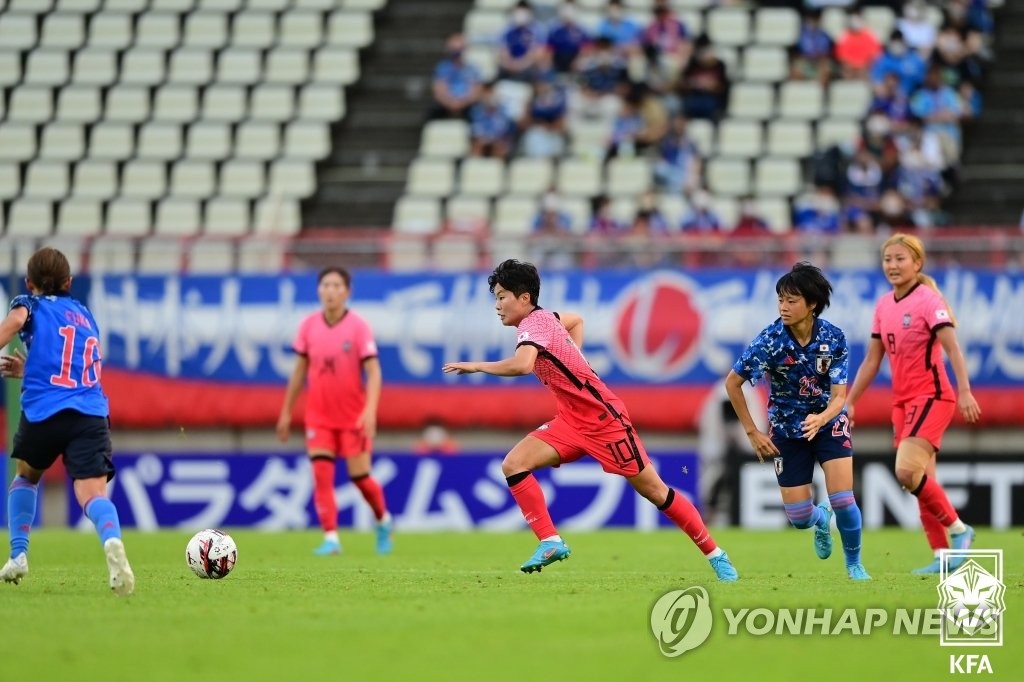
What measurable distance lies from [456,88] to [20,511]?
15963 millimetres

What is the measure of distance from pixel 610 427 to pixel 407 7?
63.9ft

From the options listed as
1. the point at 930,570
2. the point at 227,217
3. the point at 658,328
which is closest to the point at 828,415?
the point at 930,570

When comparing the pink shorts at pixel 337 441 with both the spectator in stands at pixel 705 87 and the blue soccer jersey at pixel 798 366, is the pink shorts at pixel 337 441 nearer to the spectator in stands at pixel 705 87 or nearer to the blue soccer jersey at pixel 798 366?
the blue soccer jersey at pixel 798 366

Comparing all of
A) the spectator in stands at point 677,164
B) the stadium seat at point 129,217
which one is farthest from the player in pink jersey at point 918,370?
the stadium seat at point 129,217

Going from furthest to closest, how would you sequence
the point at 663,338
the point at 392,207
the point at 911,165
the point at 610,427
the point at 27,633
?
the point at 392,207 < the point at 911,165 < the point at 663,338 < the point at 610,427 < the point at 27,633

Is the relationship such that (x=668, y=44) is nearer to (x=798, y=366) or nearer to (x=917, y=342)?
(x=917, y=342)

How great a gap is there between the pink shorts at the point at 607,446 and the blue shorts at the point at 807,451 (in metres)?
1.06

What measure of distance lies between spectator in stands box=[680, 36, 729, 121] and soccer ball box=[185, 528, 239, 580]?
50.1 ft

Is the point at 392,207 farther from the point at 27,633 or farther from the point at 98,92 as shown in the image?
the point at 27,633

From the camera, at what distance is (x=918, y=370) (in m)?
11.6

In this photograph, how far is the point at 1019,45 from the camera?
2647cm

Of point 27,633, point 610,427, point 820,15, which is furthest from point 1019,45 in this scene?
point 27,633

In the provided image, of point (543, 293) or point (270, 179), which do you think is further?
point (270, 179)

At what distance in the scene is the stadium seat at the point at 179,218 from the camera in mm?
23962
